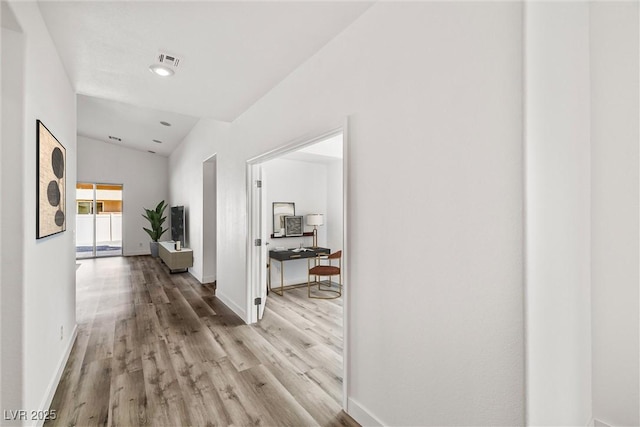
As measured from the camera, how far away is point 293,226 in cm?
512

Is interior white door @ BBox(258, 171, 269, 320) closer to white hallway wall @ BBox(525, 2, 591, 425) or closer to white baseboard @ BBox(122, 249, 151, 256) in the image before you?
white hallway wall @ BBox(525, 2, 591, 425)

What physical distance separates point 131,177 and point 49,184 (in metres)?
7.65

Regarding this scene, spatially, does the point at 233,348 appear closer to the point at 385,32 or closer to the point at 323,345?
the point at 323,345

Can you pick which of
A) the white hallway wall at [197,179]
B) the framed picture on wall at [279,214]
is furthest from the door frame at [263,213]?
the framed picture on wall at [279,214]

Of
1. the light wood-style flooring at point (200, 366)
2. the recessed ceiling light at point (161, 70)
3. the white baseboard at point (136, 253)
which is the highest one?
the recessed ceiling light at point (161, 70)

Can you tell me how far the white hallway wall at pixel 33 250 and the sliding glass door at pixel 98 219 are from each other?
23.6 feet

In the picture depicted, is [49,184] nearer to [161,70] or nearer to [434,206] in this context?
[161,70]

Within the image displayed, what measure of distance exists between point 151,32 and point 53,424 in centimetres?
254

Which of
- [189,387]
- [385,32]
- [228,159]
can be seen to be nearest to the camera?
[385,32]

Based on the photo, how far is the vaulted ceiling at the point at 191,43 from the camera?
1.69 m

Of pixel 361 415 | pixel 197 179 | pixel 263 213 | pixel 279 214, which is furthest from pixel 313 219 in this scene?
pixel 361 415

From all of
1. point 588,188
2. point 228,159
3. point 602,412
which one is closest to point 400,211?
point 588,188

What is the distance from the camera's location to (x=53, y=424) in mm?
1737

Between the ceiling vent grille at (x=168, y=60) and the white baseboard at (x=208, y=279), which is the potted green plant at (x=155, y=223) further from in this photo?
the ceiling vent grille at (x=168, y=60)
